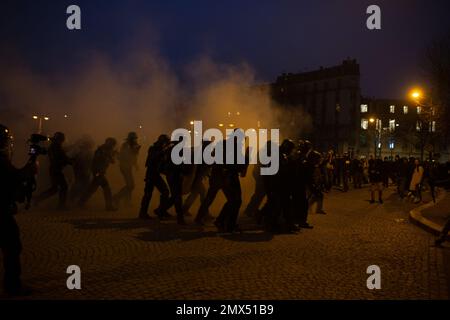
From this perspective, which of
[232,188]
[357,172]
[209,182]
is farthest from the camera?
[357,172]

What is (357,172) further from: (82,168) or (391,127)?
(391,127)

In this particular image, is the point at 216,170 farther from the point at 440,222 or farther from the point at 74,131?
the point at 74,131

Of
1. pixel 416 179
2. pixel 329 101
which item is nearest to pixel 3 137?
pixel 416 179

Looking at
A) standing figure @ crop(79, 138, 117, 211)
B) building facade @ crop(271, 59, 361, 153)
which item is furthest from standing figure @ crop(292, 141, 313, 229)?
building facade @ crop(271, 59, 361, 153)

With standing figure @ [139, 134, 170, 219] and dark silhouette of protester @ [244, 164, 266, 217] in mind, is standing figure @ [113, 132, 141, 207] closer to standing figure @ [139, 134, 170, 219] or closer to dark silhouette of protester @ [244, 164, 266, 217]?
standing figure @ [139, 134, 170, 219]

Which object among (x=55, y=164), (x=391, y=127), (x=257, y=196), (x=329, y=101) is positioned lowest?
(x=257, y=196)

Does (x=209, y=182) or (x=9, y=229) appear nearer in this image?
(x=9, y=229)

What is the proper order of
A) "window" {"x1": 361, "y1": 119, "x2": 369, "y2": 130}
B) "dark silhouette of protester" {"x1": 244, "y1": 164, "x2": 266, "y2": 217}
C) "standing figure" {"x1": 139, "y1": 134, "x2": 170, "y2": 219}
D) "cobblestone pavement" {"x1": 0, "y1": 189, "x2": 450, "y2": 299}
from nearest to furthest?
"cobblestone pavement" {"x1": 0, "y1": 189, "x2": 450, "y2": 299}
"standing figure" {"x1": 139, "y1": 134, "x2": 170, "y2": 219}
"dark silhouette of protester" {"x1": 244, "y1": 164, "x2": 266, "y2": 217}
"window" {"x1": 361, "y1": 119, "x2": 369, "y2": 130}

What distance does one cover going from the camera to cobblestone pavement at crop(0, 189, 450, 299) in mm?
4188

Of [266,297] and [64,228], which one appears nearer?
[266,297]

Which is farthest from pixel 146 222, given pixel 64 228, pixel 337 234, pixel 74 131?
pixel 74 131

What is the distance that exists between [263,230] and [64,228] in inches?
130

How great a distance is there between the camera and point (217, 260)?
17.5 ft
